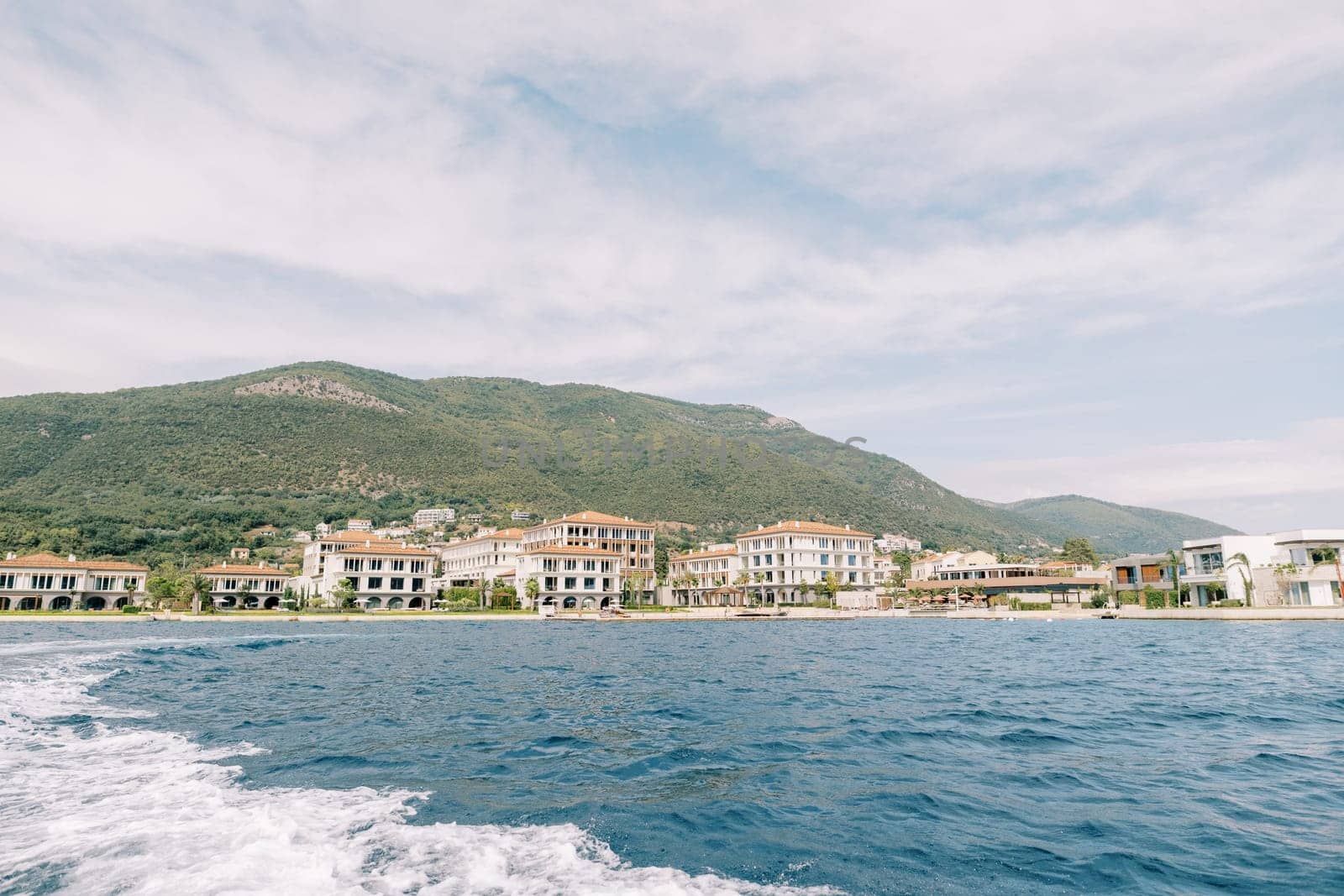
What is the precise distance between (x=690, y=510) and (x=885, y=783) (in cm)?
16780

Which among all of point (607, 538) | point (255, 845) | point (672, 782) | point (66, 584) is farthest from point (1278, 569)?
point (66, 584)

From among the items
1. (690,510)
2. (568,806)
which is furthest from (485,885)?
(690,510)

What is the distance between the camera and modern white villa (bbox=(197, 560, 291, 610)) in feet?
327

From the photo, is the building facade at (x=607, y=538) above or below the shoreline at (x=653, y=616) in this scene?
above

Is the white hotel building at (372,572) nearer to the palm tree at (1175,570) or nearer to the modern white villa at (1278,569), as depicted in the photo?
the palm tree at (1175,570)

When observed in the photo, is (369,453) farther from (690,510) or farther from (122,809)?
(122,809)

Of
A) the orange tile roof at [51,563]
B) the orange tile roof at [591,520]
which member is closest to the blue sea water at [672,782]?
the orange tile roof at [591,520]

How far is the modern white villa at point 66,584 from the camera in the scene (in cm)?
9438

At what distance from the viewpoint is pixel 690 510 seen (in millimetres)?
179750

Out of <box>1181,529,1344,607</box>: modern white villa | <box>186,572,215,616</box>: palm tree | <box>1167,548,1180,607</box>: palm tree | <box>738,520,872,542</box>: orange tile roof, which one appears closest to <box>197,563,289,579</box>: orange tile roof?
<box>186,572,215,616</box>: palm tree

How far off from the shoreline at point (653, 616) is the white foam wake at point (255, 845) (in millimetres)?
69660

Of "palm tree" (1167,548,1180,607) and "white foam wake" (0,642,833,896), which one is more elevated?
"palm tree" (1167,548,1180,607)

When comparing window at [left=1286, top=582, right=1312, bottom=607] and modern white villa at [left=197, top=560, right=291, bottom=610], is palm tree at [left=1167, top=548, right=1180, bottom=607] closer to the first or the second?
window at [left=1286, top=582, right=1312, bottom=607]

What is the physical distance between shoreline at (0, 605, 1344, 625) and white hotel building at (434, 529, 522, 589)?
66.4 feet
